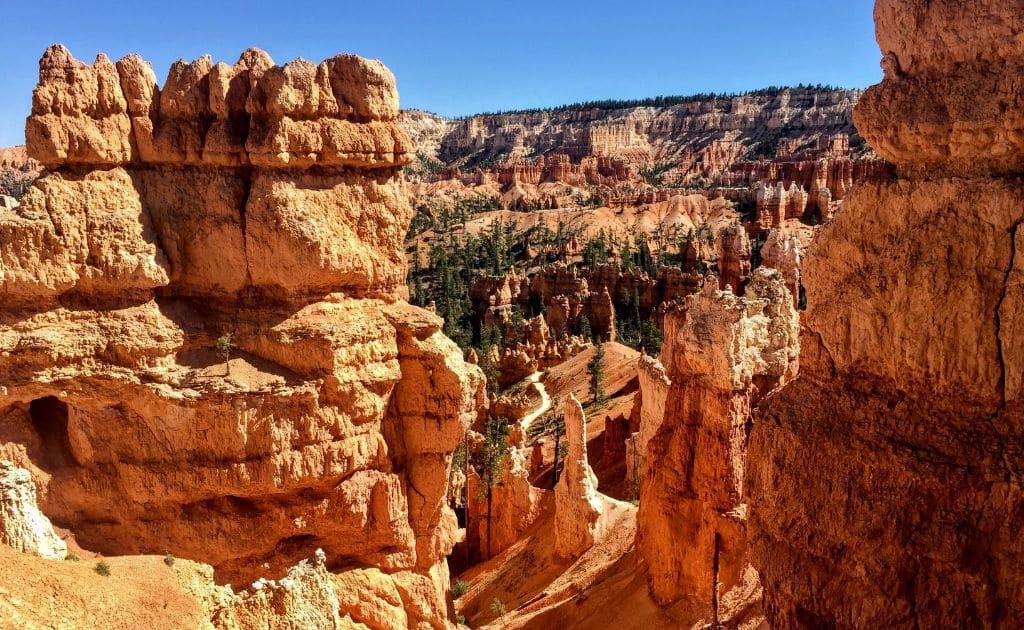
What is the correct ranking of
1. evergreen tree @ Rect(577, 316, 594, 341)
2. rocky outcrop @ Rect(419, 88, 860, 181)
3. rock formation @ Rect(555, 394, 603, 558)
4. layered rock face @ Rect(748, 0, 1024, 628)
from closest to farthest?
layered rock face @ Rect(748, 0, 1024, 628)
rock formation @ Rect(555, 394, 603, 558)
evergreen tree @ Rect(577, 316, 594, 341)
rocky outcrop @ Rect(419, 88, 860, 181)

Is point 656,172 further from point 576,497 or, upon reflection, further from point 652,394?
point 652,394

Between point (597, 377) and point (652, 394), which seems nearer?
point (652, 394)

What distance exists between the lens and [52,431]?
439 inches

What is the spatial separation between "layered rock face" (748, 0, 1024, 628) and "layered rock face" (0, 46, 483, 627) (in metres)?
6.74

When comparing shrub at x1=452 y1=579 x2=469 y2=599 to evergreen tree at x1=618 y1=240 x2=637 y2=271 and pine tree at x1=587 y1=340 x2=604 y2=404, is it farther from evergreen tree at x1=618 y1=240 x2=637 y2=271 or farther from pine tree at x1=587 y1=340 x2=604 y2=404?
evergreen tree at x1=618 y1=240 x2=637 y2=271

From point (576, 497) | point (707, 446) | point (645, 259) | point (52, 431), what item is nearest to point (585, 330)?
point (645, 259)

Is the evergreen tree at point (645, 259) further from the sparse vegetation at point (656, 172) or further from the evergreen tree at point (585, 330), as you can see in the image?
the sparse vegetation at point (656, 172)

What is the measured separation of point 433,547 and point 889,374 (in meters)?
8.80

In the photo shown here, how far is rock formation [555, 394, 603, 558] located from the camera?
19.4 m

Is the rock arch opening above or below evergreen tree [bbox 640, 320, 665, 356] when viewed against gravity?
above

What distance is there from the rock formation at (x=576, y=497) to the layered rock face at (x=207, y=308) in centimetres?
829

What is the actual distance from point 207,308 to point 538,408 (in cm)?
2848

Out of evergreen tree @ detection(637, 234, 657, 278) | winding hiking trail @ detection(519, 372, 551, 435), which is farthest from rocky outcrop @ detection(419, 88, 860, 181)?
winding hiking trail @ detection(519, 372, 551, 435)

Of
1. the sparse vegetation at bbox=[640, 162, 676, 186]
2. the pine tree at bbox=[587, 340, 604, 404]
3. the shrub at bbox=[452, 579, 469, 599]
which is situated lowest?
the shrub at bbox=[452, 579, 469, 599]
